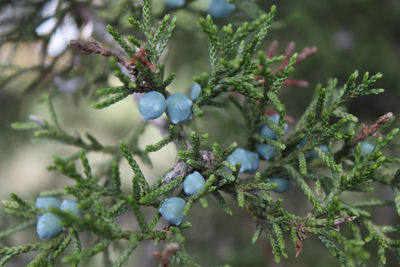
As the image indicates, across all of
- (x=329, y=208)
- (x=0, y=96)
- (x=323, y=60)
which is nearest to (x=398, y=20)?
(x=323, y=60)

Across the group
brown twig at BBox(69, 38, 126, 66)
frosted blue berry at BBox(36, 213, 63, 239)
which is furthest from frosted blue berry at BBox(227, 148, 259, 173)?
frosted blue berry at BBox(36, 213, 63, 239)

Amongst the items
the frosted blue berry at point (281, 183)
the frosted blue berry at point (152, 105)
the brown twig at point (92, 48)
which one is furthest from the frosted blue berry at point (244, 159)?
the brown twig at point (92, 48)

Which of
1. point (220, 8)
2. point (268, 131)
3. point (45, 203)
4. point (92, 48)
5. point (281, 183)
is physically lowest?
point (281, 183)

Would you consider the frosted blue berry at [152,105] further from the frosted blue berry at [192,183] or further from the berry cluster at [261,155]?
the berry cluster at [261,155]

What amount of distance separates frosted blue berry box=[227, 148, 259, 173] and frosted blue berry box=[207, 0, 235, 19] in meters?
A: 0.85

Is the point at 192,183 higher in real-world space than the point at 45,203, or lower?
higher

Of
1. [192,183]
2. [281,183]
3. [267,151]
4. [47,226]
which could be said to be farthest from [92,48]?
[281,183]

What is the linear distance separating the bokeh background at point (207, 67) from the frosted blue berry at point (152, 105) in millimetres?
935

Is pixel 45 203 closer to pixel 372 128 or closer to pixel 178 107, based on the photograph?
pixel 178 107

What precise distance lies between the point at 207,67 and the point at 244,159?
1452 mm

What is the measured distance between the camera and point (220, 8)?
77.5 inches

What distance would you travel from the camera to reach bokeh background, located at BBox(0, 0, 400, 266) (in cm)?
228

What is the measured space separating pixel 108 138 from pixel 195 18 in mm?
3054

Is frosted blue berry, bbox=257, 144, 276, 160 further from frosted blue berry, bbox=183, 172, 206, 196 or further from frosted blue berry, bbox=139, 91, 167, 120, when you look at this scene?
frosted blue berry, bbox=139, 91, 167, 120
